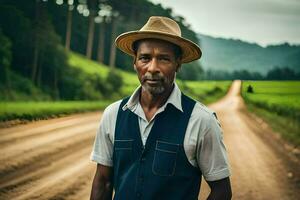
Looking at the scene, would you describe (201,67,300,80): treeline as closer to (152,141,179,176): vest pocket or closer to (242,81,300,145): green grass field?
(242,81,300,145): green grass field

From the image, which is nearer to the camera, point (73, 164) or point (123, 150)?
point (123, 150)

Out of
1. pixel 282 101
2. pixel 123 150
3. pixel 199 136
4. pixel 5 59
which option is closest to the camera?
pixel 199 136

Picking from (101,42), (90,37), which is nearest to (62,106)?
(90,37)

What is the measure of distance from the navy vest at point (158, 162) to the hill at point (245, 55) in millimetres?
9399

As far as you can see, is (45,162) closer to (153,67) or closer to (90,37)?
(153,67)

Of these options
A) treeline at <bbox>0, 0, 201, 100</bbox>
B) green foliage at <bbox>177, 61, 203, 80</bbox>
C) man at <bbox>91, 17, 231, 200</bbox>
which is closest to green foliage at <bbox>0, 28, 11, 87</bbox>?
treeline at <bbox>0, 0, 201, 100</bbox>

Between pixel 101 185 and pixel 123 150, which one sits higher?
pixel 123 150

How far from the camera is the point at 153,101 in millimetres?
2248

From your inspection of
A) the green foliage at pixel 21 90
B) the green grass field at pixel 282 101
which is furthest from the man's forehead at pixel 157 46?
the green foliage at pixel 21 90

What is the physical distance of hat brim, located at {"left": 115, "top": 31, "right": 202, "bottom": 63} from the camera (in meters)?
2.21

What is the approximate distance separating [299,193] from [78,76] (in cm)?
1545

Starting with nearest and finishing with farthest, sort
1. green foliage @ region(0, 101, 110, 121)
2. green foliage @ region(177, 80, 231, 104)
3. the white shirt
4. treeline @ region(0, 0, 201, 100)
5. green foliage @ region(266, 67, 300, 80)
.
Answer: the white shirt → green foliage @ region(266, 67, 300, 80) → green foliage @ region(0, 101, 110, 121) → green foliage @ region(177, 80, 231, 104) → treeline @ region(0, 0, 201, 100)

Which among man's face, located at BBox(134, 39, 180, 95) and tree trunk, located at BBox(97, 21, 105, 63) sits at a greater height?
tree trunk, located at BBox(97, 21, 105, 63)

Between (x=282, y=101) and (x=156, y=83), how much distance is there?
10142 mm
